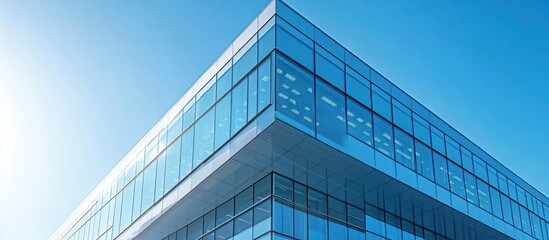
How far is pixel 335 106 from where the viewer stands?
2323cm

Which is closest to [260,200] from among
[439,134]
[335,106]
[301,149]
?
[301,149]

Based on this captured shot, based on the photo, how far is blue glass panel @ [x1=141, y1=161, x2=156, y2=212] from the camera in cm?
2898

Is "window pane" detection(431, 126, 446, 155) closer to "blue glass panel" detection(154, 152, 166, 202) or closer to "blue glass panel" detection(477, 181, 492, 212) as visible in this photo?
"blue glass panel" detection(477, 181, 492, 212)

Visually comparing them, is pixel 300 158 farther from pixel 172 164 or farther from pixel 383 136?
pixel 172 164

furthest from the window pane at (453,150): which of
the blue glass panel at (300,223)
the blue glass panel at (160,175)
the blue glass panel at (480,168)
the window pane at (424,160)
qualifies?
the blue glass panel at (160,175)

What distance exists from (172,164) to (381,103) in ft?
31.4

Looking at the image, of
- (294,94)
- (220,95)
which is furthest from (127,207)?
(294,94)

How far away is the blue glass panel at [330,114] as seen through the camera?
2211 cm

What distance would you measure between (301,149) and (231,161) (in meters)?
2.65

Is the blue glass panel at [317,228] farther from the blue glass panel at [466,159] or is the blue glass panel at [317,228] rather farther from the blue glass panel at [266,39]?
the blue glass panel at [466,159]

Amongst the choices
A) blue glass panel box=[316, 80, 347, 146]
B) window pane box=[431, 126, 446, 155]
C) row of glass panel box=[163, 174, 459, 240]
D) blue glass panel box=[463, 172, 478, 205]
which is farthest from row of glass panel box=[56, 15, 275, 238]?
blue glass panel box=[463, 172, 478, 205]

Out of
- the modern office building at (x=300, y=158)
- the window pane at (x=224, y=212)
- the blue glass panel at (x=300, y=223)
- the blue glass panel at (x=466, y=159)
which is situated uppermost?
the blue glass panel at (x=466, y=159)

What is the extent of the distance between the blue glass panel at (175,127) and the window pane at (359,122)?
A: 8.06m

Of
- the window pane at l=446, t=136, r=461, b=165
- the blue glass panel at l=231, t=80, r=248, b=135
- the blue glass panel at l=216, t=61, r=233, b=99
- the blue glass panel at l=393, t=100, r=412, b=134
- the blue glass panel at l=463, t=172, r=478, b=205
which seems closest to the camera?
the blue glass panel at l=231, t=80, r=248, b=135
